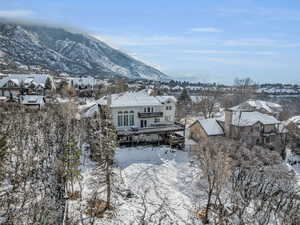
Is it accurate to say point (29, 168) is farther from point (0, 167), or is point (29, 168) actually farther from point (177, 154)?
point (177, 154)

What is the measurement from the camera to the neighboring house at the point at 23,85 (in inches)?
2125

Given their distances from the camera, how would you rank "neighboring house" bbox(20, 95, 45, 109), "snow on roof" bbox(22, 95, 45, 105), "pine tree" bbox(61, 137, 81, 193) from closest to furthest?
"pine tree" bbox(61, 137, 81, 193) < "neighboring house" bbox(20, 95, 45, 109) < "snow on roof" bbox(22, 95, 45, 105)

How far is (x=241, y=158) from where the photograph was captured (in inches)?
1057

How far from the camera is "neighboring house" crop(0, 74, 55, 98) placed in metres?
54.0

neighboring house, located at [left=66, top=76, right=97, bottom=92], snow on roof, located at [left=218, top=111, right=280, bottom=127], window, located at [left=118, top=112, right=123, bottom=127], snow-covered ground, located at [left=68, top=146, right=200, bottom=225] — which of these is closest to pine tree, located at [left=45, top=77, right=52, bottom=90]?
neighboring house, located at [left=66, top=76, right=97, bottom=92]

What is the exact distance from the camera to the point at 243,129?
3148cm

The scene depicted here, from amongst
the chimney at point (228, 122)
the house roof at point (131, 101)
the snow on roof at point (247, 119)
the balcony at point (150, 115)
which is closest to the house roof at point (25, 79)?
the house roof at point (131, 101)

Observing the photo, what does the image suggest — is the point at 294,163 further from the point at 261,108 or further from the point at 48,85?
the point at 48,85

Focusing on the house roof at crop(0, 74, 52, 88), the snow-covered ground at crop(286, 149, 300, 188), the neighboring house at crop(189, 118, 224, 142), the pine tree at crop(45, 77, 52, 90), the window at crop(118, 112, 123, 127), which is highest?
the house roof at crop(0, 74, 52, 88)

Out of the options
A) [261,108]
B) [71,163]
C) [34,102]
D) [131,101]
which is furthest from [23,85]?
[261,108]

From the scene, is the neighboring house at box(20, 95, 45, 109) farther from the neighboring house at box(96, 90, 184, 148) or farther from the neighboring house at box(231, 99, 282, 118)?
the neighboring house at box(231, 99, 282, 118)

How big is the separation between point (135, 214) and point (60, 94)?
148 feet

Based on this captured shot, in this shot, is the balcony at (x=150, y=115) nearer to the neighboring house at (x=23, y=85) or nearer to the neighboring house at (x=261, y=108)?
the neighboring house at (x=261, y=108)

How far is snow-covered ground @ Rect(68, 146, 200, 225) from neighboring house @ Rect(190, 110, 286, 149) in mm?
5317
